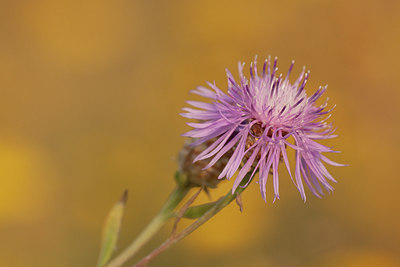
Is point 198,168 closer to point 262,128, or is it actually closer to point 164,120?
point 262,128

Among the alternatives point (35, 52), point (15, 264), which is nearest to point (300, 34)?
point (35, 52)

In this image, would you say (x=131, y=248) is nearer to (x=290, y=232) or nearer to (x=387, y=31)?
(x=290, y=232)

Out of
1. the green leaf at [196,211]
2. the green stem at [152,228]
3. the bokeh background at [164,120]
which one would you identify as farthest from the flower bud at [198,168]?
the bokeh background at [164,120]

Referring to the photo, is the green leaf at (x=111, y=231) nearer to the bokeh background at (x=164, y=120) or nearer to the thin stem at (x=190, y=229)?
the thin stem at (x=190, y=229)

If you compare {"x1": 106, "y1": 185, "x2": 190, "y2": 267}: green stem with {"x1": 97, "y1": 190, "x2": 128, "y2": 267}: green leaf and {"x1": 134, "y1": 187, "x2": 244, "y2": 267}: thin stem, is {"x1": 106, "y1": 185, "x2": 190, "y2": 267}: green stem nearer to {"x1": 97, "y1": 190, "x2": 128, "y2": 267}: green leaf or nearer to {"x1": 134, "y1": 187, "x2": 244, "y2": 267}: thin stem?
{"x1": 97, "y1": 190, "x2": 128, "y2": 267}: green leaf

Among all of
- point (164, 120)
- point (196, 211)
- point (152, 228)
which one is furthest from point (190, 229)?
point (164, 120)
